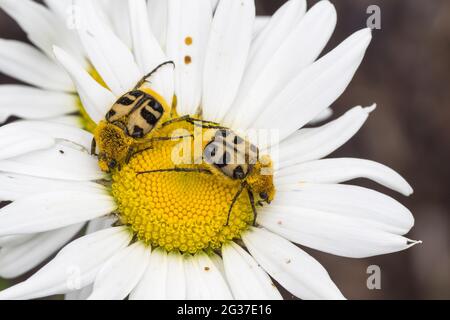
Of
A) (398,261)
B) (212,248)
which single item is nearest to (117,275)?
(212,248)

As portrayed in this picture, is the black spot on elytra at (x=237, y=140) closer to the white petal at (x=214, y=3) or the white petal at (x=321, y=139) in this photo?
the white petal at (x=321, y=139)

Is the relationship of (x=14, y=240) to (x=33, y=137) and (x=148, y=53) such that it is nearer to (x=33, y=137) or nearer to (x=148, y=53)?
(x=33, y=137)

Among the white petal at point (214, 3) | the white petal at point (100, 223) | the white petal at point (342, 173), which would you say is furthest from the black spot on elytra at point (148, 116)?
the white petal at point (214, 3)

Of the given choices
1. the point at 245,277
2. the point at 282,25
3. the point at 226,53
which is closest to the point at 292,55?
the point at 282,25

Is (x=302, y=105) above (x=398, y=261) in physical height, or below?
above

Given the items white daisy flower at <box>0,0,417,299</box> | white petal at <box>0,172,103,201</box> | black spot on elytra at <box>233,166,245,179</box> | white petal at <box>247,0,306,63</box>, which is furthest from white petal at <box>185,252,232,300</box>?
white petal at <box>247,0,306,63</box>

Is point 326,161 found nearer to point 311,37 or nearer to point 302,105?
point 302,105
